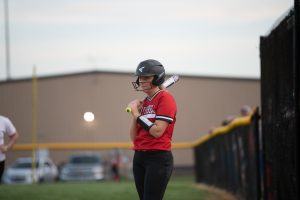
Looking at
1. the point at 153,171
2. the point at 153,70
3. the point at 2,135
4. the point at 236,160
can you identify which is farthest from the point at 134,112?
the point at 236,160

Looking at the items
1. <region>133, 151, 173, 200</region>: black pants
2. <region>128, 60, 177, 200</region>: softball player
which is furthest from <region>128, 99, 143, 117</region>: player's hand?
<region>133, 151, 173, 200</region>: black pants

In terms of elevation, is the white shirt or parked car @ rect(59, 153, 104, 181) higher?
the white shirt

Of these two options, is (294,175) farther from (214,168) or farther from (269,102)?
(214,168)

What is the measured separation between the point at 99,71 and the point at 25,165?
13108mm

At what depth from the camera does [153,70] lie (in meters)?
9.13

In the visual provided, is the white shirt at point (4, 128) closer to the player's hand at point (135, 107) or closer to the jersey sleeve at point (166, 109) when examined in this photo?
the player's hand at point (135, 107)

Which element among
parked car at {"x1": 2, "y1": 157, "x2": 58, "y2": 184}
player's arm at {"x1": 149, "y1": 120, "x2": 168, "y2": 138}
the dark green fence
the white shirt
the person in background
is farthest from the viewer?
parked car at {"x1": 2, "y1": 157, "x2": 58, "y2": 184}

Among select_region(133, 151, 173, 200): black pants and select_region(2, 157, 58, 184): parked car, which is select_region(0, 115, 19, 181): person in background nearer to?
select_region(133, 151, 173, 200): black pants

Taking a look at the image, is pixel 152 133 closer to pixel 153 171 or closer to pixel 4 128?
pixel 153 171

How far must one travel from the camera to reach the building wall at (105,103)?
52.4 m

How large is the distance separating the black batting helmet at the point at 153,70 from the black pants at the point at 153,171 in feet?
2.52

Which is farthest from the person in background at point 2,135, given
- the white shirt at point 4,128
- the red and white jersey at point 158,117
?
the red and white jersey at point 158,117

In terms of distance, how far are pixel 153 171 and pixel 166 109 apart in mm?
658

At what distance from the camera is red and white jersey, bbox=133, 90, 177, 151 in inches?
357
